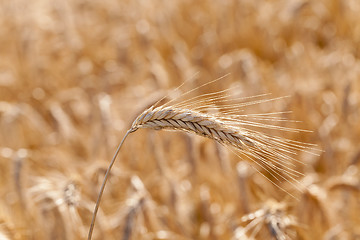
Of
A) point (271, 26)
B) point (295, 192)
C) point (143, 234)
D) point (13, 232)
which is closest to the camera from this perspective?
point (13, 232)

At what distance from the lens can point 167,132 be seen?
2.73 metres

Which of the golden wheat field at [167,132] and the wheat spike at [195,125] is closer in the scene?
the wheat spike at [195,125]

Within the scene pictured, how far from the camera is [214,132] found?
46.7 inches

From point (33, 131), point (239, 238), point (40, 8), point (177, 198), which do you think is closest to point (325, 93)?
point (177, 198)

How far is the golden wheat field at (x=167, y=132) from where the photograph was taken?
74.8 inches

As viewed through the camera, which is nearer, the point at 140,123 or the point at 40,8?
the point at 140,123

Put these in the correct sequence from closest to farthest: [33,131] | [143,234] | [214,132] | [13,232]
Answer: [214,132] < [13,232] < [143,234] < [33,131]

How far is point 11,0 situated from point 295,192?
12.6ft

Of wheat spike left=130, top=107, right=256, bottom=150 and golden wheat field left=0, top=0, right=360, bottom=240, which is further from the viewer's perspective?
golden wheat field left=0, top=0, right=360, bottom=240

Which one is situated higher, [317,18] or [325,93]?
[317,18]

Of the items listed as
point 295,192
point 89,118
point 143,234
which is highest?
point 89,118

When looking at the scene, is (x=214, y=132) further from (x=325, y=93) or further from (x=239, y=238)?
(x=325, y=93)

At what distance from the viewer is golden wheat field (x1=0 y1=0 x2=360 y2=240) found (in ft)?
6.23

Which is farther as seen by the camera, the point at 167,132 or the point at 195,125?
the point at 167,132
